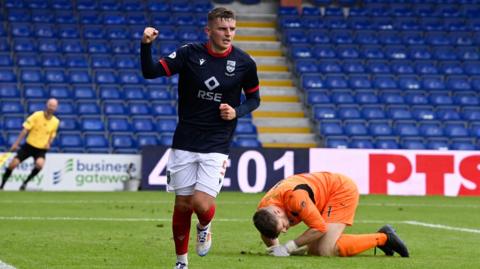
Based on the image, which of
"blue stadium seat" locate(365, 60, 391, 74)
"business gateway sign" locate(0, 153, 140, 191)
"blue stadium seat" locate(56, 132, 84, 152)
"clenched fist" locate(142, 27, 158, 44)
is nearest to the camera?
"clenched fist" locate(142, 27, 158, 44)

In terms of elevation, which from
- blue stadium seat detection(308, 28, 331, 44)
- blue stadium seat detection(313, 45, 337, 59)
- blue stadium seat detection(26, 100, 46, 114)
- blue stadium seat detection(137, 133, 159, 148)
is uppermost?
blue stadium seat detection(308, 28, 331, 44)

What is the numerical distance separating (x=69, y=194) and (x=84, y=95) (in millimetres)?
6137

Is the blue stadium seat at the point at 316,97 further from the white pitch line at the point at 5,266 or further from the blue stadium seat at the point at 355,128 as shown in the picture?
the white pitch line at the point at 5,266

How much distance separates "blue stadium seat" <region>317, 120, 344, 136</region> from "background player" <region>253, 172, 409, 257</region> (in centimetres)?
1800

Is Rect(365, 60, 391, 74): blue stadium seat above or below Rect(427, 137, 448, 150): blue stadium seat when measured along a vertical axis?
above

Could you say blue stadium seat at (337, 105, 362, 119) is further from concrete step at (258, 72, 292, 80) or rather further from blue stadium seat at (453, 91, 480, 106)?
blue stadium seat at (453, 91, 480, 106)

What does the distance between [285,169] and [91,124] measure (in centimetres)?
538

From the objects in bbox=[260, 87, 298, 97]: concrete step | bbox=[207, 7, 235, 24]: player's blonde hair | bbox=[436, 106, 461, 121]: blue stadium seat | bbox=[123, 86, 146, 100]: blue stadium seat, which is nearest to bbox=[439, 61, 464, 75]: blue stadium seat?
bbox=[436, 106, 461, 121]: blue stadium seat

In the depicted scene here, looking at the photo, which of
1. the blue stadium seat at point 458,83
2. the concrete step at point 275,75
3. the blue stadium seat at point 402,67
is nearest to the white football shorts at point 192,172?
the concrete step at point 275,75

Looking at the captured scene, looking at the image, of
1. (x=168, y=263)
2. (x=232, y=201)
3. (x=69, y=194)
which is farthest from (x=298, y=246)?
(x=69, y=194)

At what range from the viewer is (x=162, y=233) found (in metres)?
12.9

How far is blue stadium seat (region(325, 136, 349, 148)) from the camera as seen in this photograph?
91.9 ft

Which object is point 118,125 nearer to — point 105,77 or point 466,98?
point 105,77

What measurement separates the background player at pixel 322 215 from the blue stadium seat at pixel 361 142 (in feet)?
58.3
